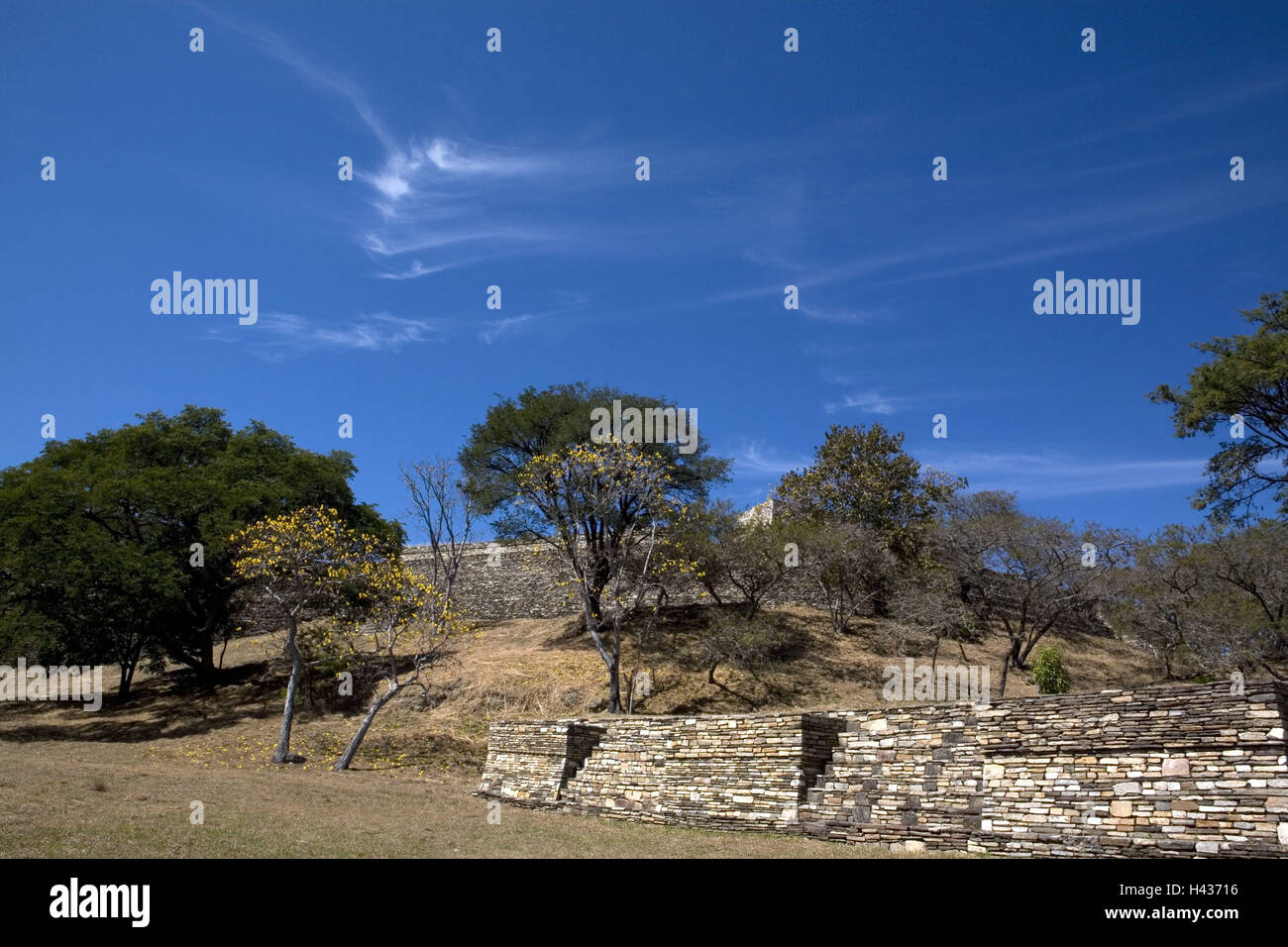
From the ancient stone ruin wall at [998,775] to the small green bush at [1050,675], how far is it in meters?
12.0

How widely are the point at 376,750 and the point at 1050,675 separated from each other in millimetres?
17327

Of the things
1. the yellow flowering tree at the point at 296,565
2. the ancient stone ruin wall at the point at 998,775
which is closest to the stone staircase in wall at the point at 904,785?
the ancient stone ruin wall at the point at 998,775

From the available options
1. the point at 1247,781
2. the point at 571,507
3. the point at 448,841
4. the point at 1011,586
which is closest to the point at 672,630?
the point at 571,507

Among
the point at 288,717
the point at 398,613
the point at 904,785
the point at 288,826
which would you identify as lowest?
the point at 288,717

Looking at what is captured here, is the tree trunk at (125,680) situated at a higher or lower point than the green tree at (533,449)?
lower

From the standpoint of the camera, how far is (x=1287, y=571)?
781 inches

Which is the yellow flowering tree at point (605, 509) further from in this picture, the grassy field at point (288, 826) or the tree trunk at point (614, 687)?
the grassy field at point (288, 826)

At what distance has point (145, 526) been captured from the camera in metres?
27.6

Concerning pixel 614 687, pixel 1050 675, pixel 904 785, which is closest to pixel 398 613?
pixel 614 687

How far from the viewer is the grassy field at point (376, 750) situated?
9.55m

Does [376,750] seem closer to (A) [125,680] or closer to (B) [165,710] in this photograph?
(B) [165,710]

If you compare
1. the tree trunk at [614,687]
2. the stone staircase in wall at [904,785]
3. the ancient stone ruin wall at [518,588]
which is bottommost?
the tree trunk at [614,687]
